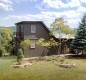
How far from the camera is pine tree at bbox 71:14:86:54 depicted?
41.4 metres

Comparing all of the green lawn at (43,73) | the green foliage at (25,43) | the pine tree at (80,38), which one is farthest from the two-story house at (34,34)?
the green lawn at (43,73)

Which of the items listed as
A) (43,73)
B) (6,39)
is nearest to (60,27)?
→ (6,39)

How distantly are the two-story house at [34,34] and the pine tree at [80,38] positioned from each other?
636 centimetres

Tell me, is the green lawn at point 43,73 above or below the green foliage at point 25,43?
below

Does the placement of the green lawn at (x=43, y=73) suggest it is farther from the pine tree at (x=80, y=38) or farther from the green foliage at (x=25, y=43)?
the green foliage at (x=25, y=43)

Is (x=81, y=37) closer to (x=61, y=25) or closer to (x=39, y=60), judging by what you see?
(x=61, y=25)

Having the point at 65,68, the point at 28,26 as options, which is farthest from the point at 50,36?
the point at 65,68

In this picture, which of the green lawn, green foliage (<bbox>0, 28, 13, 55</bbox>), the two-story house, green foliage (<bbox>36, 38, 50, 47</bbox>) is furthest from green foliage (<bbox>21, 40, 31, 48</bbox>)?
the green lawn

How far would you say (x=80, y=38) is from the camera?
41.5m

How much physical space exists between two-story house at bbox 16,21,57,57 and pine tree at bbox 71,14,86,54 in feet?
20.9

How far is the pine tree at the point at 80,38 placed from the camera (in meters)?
41.4

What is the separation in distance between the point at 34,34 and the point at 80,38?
27.7ft

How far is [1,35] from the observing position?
178ft

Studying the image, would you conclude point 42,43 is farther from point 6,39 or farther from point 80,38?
point 6,39
